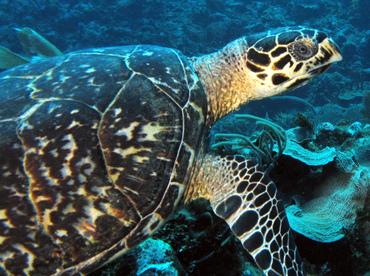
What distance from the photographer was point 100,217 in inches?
51.6

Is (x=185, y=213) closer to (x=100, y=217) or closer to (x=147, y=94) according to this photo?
(x=100, y=217)

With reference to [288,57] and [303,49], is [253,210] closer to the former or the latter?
[288,57]

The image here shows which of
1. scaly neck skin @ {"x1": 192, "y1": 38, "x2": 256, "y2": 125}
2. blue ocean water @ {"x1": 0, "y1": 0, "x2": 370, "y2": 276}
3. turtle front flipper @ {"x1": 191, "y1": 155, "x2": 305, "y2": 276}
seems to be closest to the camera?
turtle front flipper @ {"x1": 191, "y1": 155, "x2": 305, "y2": 276}

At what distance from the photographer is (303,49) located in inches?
83.2

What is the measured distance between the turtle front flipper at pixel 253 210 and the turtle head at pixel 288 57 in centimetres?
93

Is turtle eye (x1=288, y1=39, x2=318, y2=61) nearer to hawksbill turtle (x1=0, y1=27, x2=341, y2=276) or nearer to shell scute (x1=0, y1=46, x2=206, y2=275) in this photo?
hawksbill turtle (x1=0, y1=27, x2=341, y2=276)

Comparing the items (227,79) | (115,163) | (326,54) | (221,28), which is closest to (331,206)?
(326,54)

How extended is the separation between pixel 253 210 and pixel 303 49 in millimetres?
1536

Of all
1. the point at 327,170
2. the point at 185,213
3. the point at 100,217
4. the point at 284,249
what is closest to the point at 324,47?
the point at 327,170

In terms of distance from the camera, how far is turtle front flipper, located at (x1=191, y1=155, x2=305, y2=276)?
1552 mm

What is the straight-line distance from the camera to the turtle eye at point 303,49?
2104 mm

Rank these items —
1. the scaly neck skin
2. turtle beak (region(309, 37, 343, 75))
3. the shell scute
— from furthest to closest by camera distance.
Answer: the scaly neck skin → turtle beak (region(309, 37, 343, 75)) → the shell scute

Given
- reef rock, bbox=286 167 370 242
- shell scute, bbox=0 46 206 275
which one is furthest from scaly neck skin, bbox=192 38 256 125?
reef rock, bbox=286 167 370 242

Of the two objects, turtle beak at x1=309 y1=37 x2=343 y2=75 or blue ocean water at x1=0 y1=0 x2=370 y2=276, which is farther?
blue ocean water at x1=0 y1=0 x2=370 y2=276
